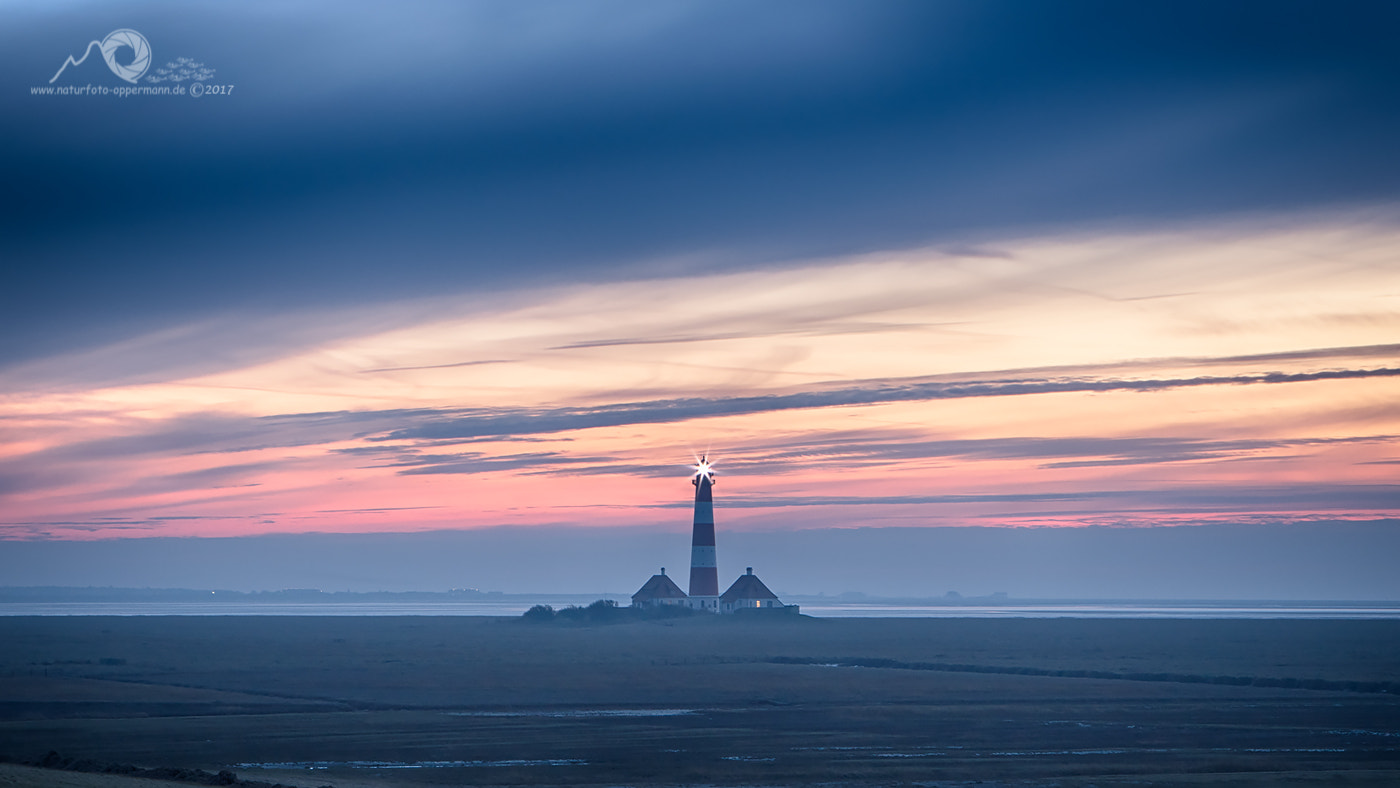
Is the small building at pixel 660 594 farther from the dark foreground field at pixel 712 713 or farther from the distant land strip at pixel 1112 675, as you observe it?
the distant land strip at pixel 1112 675

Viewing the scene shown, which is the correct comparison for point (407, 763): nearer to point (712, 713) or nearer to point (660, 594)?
point (712, 713)

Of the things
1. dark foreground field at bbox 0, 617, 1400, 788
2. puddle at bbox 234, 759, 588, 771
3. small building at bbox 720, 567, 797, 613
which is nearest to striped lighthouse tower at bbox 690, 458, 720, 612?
small building at bbox 720, 567, 797, 613

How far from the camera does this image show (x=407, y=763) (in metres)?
28.7

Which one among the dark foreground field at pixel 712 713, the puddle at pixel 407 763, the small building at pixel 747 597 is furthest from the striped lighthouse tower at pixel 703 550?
the puddle at pixel 407 763

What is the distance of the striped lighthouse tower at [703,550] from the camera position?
3374 inches

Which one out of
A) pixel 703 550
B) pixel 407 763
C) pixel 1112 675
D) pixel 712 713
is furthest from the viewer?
pixel 703 550

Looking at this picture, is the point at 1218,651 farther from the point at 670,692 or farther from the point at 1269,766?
the point at 1269,766

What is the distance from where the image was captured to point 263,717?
36.3 meters

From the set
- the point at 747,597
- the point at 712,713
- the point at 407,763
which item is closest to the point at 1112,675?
the point at 712,713

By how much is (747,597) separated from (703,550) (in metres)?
4.80

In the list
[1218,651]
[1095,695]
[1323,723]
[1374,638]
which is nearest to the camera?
[1323,723]

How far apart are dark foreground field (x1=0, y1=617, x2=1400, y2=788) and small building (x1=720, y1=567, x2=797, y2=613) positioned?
59.3 feet

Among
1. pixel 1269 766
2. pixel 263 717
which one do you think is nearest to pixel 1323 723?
pixel 1269 766

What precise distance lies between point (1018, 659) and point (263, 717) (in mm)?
35229
